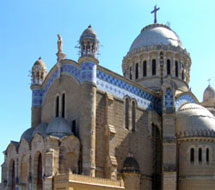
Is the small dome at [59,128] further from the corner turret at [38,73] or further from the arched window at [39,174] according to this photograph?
the corner turret at [38,73]

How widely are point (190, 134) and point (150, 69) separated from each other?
343 inches

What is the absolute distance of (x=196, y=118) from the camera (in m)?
35.1

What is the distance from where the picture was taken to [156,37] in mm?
41594

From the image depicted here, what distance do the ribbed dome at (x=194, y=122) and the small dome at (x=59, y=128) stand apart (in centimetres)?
1017

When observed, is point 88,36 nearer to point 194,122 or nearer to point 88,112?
point 88,112

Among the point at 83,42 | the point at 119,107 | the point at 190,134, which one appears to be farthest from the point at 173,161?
the point at 83,42

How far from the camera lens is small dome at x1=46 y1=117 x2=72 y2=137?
28.9 metres

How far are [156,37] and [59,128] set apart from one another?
16.8 metres

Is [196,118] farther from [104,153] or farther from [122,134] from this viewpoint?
[104,153]

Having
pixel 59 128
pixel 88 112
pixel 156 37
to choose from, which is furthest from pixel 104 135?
pixel 156 37

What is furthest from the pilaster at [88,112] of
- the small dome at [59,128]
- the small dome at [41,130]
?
the small dome at [41,130]

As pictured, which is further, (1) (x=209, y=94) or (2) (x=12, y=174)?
(1) (x=209, y=94)

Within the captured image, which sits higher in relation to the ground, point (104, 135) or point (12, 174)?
point (104, 135)

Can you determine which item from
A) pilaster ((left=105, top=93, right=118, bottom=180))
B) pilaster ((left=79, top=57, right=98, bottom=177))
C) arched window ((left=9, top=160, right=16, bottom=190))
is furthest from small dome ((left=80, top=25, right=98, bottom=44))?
arched window ((left=9, top=160, right=16, bottom=190))
